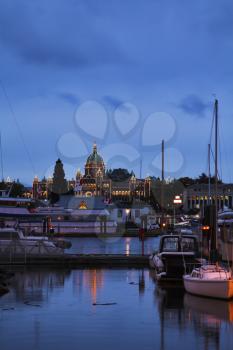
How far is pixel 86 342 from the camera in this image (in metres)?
15.8

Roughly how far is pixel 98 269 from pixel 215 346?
20.8 m

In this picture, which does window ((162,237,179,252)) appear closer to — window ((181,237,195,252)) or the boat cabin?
the boat cabin

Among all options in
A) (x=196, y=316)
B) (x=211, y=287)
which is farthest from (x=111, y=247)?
(x=196, y=316)

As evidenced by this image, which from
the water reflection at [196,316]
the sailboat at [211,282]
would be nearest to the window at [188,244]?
the water reflection at [196,316]

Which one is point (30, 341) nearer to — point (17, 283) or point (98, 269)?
point (17, 283)

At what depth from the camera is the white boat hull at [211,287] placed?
2280 centimetres

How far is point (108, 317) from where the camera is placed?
19.7 meters

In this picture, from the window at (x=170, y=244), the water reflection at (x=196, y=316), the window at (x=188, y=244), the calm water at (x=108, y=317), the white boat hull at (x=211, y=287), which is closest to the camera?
the calm water at (x=108, y=317)

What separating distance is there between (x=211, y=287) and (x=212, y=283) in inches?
9.5

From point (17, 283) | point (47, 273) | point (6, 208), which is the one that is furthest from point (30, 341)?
point (6, 208)

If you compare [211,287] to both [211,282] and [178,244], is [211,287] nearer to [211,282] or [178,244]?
[211,282]

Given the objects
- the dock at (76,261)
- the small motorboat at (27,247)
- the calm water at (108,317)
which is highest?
the small motorboat at (27,247)

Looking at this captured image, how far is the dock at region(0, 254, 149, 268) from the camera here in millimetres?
37000

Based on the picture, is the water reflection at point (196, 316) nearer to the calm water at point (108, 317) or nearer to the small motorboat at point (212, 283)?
the calm water at point (108, 317)
